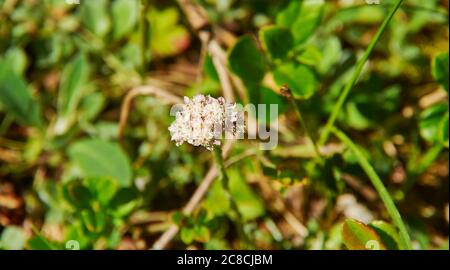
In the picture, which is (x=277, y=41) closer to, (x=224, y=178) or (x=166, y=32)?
(x=224, y=178)

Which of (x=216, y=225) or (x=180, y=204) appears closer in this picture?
(x=216, y=225)

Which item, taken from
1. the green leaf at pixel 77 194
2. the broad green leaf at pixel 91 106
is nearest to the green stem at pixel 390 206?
the green leaf at pixel 77 194

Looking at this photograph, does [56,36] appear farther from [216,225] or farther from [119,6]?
[216,225]

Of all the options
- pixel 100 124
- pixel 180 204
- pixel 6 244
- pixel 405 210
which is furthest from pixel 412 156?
pixel 6 244

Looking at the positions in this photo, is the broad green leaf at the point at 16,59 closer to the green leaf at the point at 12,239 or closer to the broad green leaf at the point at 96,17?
the broad green leaf at the point at 96,17

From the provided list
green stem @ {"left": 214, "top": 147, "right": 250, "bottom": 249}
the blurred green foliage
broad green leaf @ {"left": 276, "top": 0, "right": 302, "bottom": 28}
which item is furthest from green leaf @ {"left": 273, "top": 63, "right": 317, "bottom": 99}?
green stem @ {"left": 214, "top": 147, "right": 250, "bottom": 249}
